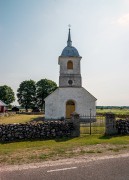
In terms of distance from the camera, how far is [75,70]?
3550 cm

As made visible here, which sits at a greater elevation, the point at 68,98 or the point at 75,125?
the point at 68,98

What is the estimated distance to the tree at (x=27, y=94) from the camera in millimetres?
78000

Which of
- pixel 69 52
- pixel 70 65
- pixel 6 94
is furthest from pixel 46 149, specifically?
pixel 6 94

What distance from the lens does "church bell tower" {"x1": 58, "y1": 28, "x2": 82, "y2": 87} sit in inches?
1370

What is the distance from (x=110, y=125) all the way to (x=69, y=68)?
19098mm

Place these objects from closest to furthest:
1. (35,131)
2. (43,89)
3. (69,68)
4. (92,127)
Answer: (35,131) → (92,127) → (69,68) → (43,89)

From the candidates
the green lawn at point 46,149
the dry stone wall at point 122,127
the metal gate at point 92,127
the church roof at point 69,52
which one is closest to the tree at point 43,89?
the church roof at point 69,52

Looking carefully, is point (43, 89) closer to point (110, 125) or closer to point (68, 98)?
point (68, 98)

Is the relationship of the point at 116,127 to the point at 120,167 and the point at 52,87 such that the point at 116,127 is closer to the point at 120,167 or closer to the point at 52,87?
the point at 120,167

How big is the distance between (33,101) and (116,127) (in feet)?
204

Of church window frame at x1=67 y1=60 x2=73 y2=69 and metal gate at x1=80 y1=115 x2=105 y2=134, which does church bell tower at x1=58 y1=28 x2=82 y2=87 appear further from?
metal gate at x1=80 y1=115 x2=105 y2=134

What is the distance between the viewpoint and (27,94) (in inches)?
3073

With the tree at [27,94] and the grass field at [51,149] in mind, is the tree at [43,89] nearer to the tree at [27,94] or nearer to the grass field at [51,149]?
the tree at [27,94]

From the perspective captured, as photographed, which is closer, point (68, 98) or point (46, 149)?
point (46, 149)
